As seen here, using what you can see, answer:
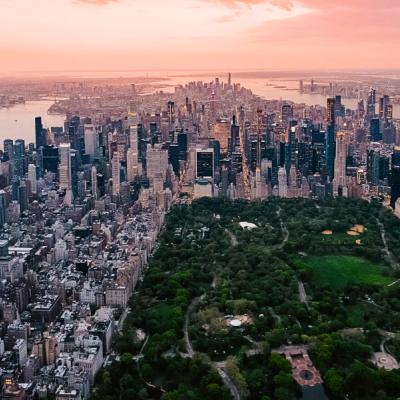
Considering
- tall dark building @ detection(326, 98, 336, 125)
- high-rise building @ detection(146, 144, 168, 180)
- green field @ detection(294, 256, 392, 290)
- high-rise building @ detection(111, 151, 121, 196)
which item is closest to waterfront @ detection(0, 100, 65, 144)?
high-rise building @ detection(111, 151, 121, 196)

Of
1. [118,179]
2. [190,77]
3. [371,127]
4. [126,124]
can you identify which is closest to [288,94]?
[190,77]

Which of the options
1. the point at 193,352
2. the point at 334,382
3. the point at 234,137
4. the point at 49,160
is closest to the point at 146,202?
the point at 49,160

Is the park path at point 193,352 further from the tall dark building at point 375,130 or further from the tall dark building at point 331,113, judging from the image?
the tall dark building at point 375,130

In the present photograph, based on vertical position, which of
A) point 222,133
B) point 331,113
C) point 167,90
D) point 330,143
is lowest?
point 330,143

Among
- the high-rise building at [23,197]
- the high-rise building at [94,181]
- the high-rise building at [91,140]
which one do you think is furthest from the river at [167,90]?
the high-rise building at [23,197]

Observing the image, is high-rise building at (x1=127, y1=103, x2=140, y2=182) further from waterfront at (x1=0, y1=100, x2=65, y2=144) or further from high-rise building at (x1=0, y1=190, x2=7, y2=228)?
high-rise building at (x1=0, y1=190, x2=7, y2=228)

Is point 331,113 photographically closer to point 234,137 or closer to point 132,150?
point 234,137
